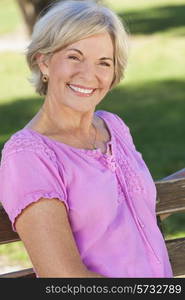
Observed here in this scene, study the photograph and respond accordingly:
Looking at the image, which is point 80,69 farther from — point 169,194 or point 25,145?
point 169,194

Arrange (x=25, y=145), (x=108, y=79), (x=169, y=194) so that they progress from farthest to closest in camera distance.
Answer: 1. (x=169, y=194)
2. (x=108, y=79)
3. (x=25, y=145)

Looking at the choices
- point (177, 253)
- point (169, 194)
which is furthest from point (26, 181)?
point (177, 253)

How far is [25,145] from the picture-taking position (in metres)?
2.99

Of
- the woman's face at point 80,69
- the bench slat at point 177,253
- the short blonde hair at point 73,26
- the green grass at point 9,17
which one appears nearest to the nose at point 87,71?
the woman's face at point 80,69

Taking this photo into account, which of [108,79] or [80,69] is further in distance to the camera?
[108,79]

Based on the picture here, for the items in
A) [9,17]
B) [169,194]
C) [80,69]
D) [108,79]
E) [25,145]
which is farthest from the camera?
[9,17]

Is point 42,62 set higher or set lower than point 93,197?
higher

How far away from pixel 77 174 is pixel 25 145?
225 mm

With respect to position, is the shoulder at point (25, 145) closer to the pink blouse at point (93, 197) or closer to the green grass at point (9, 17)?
the pink blouse at point (93, 197)

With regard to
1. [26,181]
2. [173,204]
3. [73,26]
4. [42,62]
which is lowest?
[173,204]

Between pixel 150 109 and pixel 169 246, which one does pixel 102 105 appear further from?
pixel 169 246

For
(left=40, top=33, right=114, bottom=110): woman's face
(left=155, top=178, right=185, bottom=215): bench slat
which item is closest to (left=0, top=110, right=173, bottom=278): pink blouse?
(left=40, top=33, right=114, bottom=110): woman's face

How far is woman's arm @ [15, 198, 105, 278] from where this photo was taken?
9.33 ft

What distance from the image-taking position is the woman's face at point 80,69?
10.3 feet
